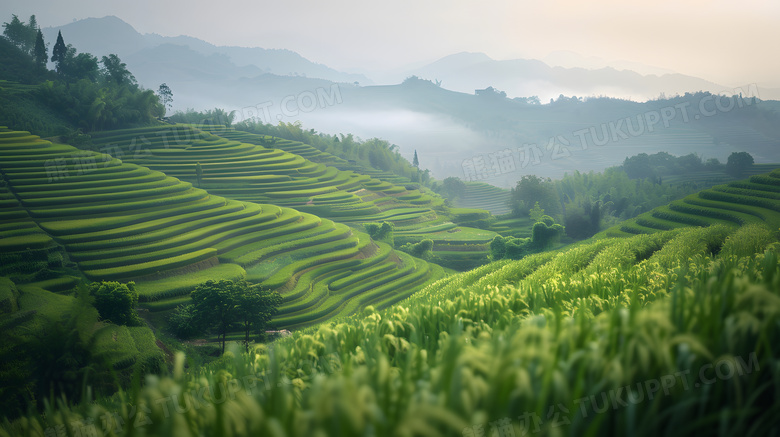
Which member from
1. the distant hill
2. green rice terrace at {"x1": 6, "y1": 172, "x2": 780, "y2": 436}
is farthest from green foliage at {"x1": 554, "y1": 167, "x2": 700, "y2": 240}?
the distant hill

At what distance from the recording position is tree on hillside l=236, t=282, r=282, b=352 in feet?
42.4

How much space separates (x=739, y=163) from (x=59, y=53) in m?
71.4

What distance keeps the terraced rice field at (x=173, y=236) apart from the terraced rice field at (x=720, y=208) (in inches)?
→ 438

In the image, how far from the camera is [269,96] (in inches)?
6481

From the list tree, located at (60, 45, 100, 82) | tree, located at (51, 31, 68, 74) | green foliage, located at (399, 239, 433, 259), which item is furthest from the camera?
tree, located at (60, 45, 100, 82)

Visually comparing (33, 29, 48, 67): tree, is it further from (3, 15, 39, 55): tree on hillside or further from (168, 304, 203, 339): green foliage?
(168, 304, 203, 339): green foliage

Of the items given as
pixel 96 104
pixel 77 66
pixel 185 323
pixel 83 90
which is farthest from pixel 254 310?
pixel 77 66

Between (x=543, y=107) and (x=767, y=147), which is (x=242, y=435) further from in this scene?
(x=543, y=107)

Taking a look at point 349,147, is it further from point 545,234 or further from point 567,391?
point 567,391

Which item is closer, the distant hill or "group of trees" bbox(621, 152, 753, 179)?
"group of trees" bbox(621, 152, 753, 179)

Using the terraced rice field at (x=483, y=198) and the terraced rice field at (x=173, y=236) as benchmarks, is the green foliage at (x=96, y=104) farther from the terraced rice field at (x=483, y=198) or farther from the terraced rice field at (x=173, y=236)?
the terraced rice field at (x=483, y=198)

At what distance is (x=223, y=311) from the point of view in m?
12.7

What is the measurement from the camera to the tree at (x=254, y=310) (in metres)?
12.9

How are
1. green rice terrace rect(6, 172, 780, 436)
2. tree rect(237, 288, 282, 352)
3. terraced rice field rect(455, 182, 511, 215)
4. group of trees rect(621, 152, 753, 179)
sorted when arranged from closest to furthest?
green rice terrace rect(6, 172, 780, 436) → tree rect(237, 288, 282, 352) → group of trees rect(621, 152, 753, 179) → terraced rice field rect(455, 182, 511, 215)
